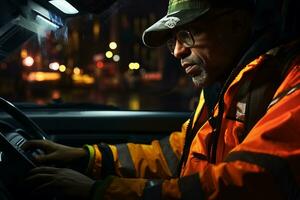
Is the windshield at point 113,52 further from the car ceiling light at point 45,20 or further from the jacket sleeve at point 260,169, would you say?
the jacket sleeve at point 260,169

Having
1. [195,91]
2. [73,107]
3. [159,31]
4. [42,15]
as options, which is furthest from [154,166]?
[195,91]

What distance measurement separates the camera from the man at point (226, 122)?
1.72m

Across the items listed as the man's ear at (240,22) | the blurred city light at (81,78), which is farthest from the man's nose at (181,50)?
the blurred city light at (81,78)

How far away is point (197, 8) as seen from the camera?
2143 millimetres

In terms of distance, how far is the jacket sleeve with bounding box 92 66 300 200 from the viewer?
1704 millimetres

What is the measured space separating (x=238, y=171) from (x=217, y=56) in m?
0.61

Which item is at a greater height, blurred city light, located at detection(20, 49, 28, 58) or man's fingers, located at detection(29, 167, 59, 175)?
blurred city light, located at detection(20, 49, 28, 58)

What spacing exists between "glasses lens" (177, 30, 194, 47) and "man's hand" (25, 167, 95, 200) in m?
0.67

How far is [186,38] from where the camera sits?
2197mm

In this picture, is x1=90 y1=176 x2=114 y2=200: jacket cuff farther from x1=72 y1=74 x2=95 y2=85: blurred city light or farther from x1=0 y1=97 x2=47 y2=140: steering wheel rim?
x1=72 y1=74 x2=95 y2=85: blurred city light

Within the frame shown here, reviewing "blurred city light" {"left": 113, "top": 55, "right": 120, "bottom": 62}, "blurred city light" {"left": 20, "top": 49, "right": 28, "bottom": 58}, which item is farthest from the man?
"blurred city light" {"left": 113, "top": 55, "right": 120, "bottom": 62}

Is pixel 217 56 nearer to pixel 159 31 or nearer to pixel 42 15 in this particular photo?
pixel 159 31

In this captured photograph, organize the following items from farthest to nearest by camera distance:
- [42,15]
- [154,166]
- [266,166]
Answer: [154,166]
[42,15]
[266,166]

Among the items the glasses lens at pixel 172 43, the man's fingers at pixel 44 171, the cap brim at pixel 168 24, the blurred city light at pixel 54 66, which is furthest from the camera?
the blurred city light at pixel 54 66
